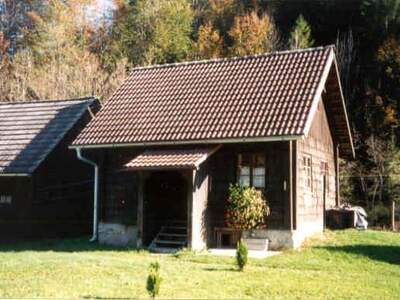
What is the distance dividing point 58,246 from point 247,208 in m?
6.51

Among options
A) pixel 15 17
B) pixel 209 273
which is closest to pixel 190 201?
pixel 209 273

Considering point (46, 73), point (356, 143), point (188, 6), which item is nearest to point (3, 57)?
point (46, 73)

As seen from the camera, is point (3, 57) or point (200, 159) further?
point (3, 57)

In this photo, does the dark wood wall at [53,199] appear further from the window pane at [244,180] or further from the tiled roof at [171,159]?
the window pane at [244,180]

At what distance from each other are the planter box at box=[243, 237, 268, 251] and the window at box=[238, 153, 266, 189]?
1.67 meters

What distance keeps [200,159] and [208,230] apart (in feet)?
8.41

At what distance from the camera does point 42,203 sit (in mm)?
24156

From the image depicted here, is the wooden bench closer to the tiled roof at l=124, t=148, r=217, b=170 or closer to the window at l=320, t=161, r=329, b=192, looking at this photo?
the tiled roof at l=124, t=148, r=217, b=170

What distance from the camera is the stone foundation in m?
20.9

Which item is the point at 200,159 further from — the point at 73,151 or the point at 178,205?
the point at 73,151

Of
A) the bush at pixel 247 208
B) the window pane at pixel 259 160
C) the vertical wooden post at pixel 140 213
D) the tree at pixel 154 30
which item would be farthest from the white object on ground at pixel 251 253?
the tree at pixel 154 30

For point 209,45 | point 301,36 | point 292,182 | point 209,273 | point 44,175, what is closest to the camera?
point 209,273

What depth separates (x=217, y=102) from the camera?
2109 cm

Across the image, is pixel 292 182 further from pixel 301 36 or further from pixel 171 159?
pixel 301 36
